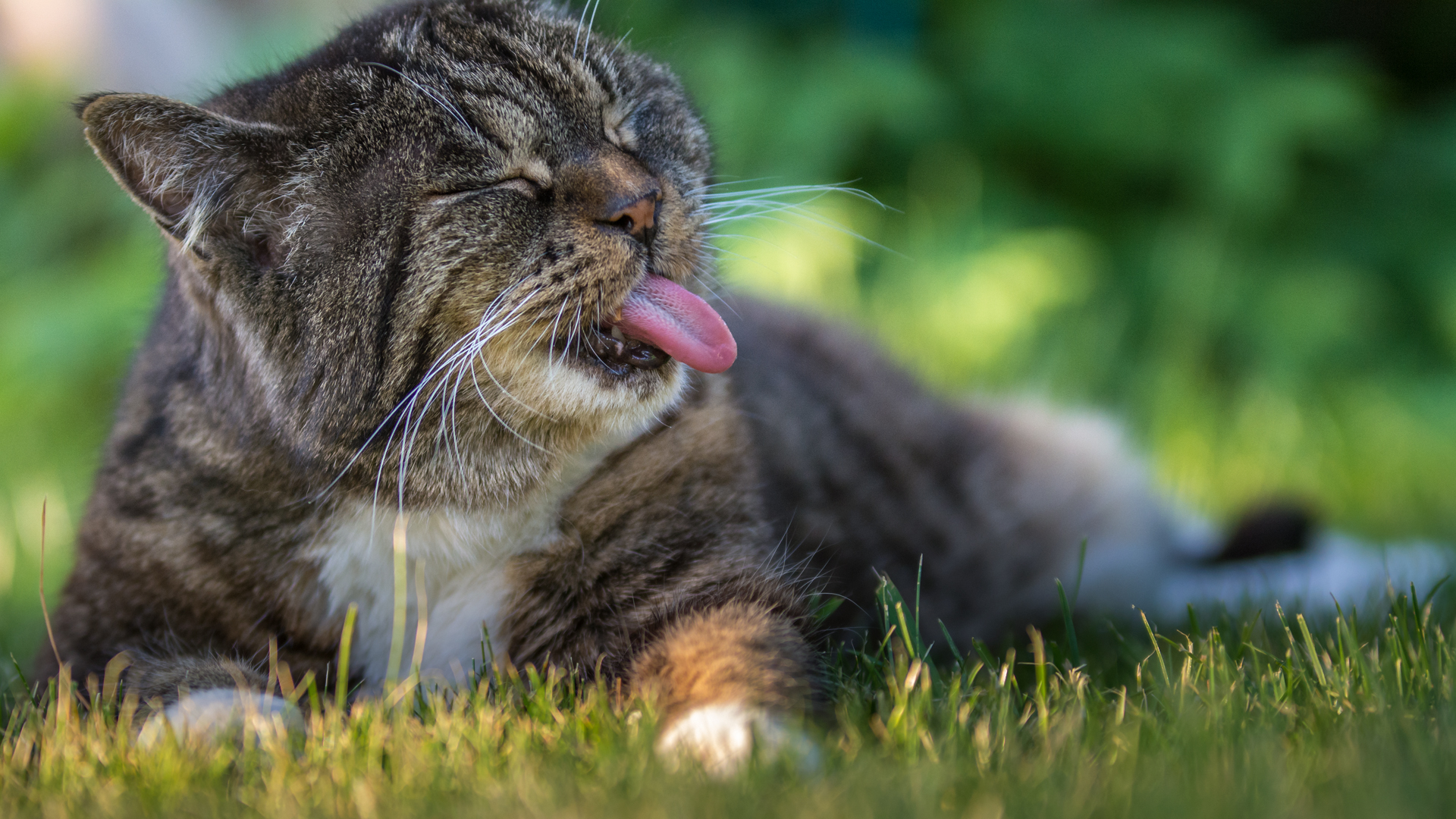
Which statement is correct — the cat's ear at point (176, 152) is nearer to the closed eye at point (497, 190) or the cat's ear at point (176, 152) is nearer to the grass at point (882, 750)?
the closed eye at point (497, 190)

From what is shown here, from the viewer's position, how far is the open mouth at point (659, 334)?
4.77ft

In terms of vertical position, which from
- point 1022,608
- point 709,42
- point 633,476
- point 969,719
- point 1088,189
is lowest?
point 1022,608

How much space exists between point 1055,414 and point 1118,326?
3.10 feet

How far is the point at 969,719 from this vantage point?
4.12ft

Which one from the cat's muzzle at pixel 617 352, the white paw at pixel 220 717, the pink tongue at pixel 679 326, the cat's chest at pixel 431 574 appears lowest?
the white paw at pixel 220 717

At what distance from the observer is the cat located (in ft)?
4.66

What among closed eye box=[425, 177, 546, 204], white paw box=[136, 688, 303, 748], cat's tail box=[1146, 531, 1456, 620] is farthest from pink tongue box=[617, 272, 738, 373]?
cat's tail box=[1146, 531, 1456, 620]

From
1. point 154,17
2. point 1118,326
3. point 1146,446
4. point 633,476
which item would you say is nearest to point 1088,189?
point 1118,326

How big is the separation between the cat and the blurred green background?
1.72 metres

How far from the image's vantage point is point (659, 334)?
4.78 ft

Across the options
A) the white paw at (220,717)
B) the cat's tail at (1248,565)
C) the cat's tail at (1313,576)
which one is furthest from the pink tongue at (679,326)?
the cat's tail at (1248,565)

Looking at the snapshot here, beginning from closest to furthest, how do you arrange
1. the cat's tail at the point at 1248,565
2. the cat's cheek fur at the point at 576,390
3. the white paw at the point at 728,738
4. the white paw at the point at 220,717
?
1. the white paw at the point at 728,738
2. the white paw at the point at 220,717
3. the cat's cheek fur at the point at 576,390
4. the cat's tail at the point at 1248,565

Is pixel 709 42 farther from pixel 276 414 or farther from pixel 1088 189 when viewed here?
pixel 276 414

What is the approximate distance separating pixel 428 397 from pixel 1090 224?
297 centimetres
